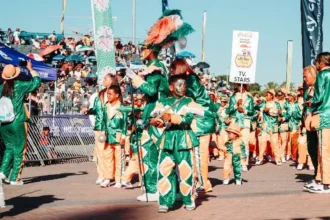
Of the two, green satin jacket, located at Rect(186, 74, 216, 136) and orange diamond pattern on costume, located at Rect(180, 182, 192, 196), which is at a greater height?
green satin jacket, located at Rect(186, 74, 216, 136)

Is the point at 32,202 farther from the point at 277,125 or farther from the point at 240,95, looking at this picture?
the point at 277,125

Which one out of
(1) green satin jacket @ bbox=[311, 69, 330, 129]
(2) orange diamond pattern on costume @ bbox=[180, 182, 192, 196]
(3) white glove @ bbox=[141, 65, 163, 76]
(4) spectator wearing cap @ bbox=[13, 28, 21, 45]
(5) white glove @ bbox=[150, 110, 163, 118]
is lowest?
(2) orange diamond pattern on costume @ bbox=[180, 182, 192, 196]

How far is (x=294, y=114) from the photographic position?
17.3 metres

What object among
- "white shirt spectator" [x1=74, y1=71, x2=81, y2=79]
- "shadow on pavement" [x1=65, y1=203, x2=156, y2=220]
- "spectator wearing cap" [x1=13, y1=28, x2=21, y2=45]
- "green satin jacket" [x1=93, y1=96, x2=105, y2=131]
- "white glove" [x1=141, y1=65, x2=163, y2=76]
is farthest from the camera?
"spectator wearing cap" [x1=13, y1=28, x2=21, y2=45]

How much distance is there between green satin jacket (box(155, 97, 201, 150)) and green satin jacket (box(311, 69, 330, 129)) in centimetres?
279

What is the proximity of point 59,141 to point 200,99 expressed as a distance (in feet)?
26.3

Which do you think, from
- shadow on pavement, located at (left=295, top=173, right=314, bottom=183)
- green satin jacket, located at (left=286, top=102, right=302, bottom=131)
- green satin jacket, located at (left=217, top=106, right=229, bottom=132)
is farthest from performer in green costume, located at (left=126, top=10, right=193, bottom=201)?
green satin jacket, located at (left=286, top=102, right=302, bottom=131)

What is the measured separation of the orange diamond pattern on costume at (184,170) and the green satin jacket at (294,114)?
9.81 metres

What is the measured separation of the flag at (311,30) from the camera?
37.0 feet

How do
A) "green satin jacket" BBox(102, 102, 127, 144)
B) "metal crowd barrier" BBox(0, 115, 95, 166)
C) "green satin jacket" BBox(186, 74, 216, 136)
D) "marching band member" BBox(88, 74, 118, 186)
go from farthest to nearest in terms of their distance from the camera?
1. "metal crowd barrier" BBox(0, 115, 95, 166)
2. "marching band member" BBox(88, 74, 118, 186)
3. "green satin jacket" BBox(102, 102, 127, 144)
4. "green satin jacket" BBox(186, 74, 216, 136)

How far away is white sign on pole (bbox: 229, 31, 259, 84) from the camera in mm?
15742

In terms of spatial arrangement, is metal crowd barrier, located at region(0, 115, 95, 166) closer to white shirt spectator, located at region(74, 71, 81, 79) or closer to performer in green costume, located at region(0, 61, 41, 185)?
performer in green costume, located at region(0, 61, 41, 185)

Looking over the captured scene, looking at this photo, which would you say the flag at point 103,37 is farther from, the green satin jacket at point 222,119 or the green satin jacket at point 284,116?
the green satin jacket at point 284,116

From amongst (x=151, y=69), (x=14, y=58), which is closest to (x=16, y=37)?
(x=14, y=58)
